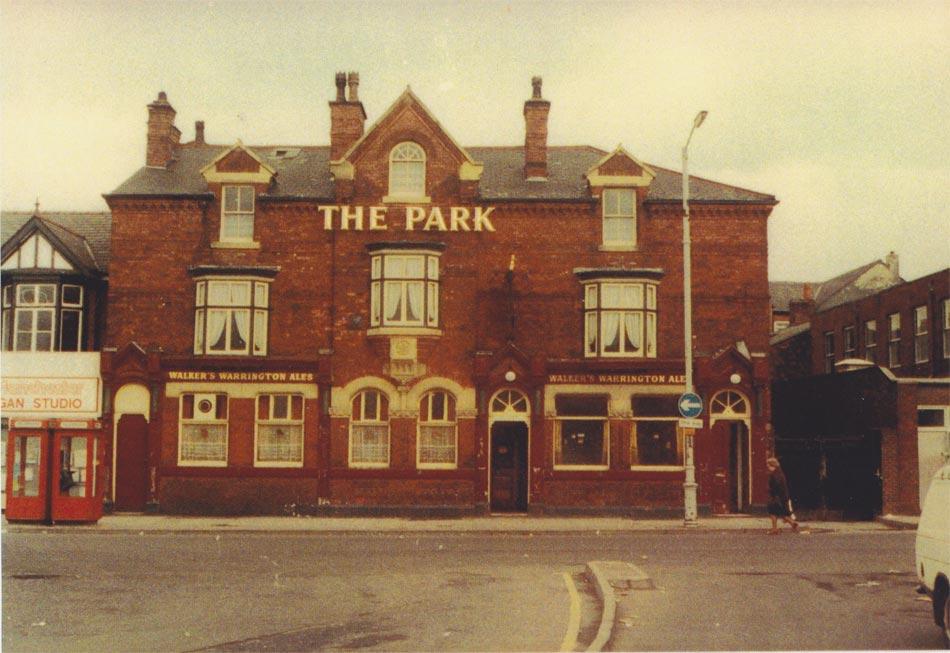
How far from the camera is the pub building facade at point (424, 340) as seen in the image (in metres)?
31.5

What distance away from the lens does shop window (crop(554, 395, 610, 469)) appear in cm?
3178

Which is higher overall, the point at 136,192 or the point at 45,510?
the point at 136,192

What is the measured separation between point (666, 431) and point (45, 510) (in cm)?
1695

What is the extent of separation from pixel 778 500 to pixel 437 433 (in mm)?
10179

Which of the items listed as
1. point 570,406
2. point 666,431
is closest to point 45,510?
point 570,406

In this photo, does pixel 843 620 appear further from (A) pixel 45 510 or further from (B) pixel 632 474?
(A) pixel 45 510

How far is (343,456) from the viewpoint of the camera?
104 ft

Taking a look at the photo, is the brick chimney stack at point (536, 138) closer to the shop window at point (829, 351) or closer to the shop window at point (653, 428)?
the shop window at point (653, 428)

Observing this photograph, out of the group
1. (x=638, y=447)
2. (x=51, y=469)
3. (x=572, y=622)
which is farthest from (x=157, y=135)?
(x=572, y=622)

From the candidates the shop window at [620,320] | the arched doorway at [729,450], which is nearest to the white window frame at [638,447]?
the arched doorway at [729,450]

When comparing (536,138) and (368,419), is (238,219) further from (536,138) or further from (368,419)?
(536,138)

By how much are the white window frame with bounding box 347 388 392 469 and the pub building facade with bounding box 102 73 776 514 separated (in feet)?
0.18

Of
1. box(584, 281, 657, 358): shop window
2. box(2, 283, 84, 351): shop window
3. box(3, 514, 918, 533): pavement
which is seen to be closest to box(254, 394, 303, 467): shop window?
box(3, 514, 918, 533): pavement

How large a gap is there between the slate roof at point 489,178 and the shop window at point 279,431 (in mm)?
6064
